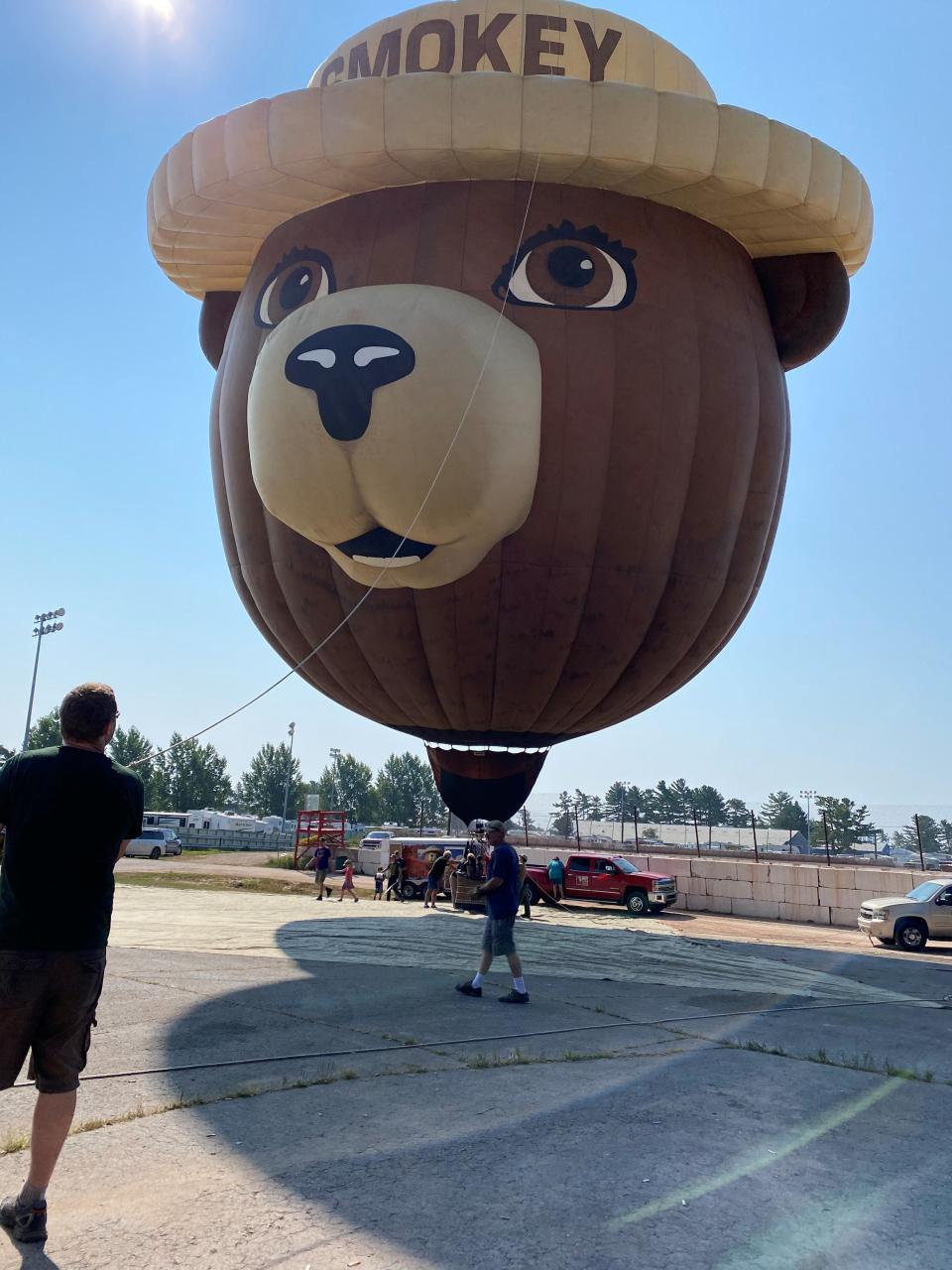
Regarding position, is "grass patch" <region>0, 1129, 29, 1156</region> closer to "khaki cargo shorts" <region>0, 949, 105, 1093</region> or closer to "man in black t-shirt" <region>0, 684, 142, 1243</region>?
"man in black t-shirt" <region>0, 684, 142, 1243</region>

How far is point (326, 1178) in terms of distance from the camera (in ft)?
10.4

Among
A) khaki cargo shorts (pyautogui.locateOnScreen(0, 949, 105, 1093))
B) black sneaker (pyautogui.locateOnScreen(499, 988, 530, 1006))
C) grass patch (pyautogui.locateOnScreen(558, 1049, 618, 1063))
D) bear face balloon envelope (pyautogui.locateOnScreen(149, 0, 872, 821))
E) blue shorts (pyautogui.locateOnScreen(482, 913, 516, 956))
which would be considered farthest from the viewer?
bear face balloon envelope (pyautogui.locateOnScreen(149, 0, 872, 821))

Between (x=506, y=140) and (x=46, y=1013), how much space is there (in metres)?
8.51

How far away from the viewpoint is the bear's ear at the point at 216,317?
41.1ft

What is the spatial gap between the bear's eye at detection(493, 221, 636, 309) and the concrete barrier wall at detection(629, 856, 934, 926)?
14898 millimetres

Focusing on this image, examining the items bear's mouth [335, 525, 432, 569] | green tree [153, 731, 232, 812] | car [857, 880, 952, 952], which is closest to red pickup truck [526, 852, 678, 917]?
car [857, 880, 952, 952]

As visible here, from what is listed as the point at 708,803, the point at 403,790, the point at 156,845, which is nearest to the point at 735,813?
the point at 708,803

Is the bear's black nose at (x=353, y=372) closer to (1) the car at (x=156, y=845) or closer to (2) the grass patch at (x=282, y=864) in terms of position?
(2) the grass patch at (x=282, y=864)

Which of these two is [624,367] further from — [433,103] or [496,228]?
[433,103]

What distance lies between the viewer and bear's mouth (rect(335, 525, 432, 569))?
909 cm

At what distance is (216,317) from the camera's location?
1259 cm

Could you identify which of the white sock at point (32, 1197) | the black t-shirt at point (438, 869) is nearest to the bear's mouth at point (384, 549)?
the white sock at point (32, 1197)

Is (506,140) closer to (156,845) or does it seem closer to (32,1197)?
(32,1197)

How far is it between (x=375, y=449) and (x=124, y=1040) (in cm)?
519
